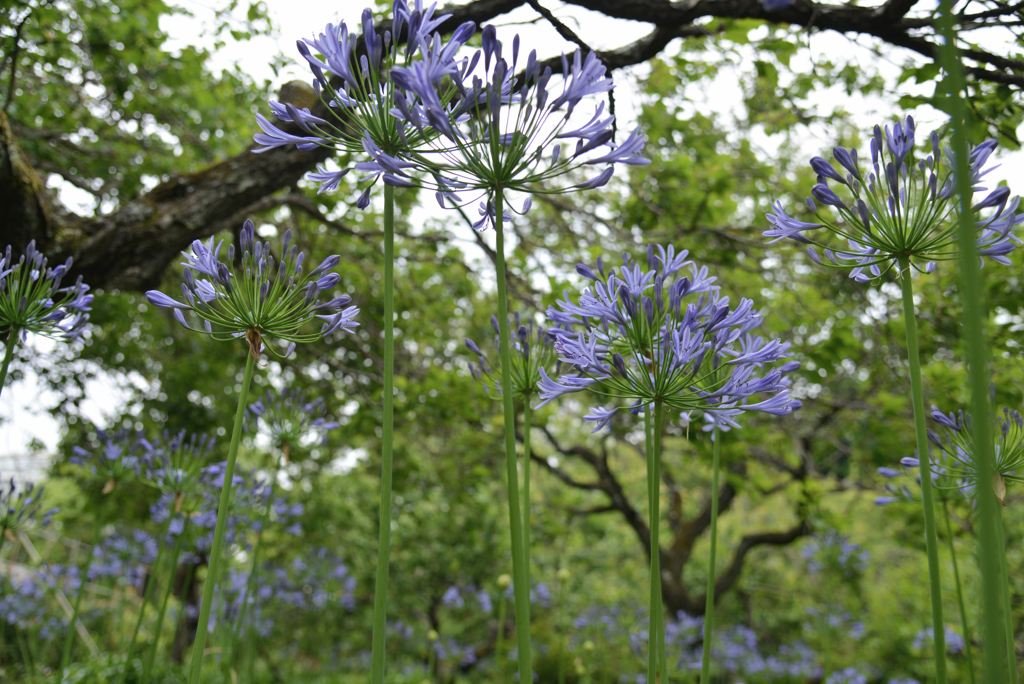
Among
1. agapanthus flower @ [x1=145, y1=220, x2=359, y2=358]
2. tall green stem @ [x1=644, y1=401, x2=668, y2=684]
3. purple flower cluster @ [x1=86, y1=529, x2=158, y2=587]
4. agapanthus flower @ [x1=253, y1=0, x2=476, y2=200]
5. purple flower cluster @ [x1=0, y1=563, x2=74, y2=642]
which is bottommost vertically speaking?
purple flower cluster @ [x1=0, y1=563, x2=74, y2=642]

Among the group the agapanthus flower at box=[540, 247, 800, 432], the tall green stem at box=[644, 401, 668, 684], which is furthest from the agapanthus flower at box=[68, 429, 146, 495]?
the tall green stem at box=[644, 401, 668, 684]

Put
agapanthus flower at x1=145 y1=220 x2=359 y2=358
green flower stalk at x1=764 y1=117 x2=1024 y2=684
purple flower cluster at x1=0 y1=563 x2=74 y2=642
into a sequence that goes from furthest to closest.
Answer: purple flower cluster at x1=0 y1=563 x2=74 y2=642 < agapanthus flower at x1=145 y1=220 x2=359 y2=358 < green flower stalk at x1=764 y1=117 x2=1024 y2=684

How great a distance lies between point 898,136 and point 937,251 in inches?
11.7

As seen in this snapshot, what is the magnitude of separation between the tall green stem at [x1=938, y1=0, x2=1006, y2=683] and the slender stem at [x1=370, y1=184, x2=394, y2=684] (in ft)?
2.84

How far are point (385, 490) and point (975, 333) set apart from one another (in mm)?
940

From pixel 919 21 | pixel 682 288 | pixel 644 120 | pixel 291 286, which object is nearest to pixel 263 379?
pixel 644 120

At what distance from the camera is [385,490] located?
1151mm

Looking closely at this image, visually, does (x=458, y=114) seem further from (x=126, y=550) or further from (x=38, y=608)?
(x=38, y=608)

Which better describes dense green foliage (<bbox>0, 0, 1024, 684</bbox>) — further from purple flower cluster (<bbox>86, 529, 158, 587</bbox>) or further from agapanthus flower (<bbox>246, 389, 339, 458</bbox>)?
agapanthus flower (<bbox>246, 389, 339, 458</bbox>)

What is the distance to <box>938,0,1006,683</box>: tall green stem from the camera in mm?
664

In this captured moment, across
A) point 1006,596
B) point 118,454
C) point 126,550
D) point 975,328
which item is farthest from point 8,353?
point 126,550

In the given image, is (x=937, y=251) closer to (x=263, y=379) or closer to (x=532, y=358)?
(x=532, y=358)

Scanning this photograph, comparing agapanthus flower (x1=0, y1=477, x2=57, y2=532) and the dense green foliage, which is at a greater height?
the dense green foliage

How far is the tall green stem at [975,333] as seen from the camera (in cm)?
66
